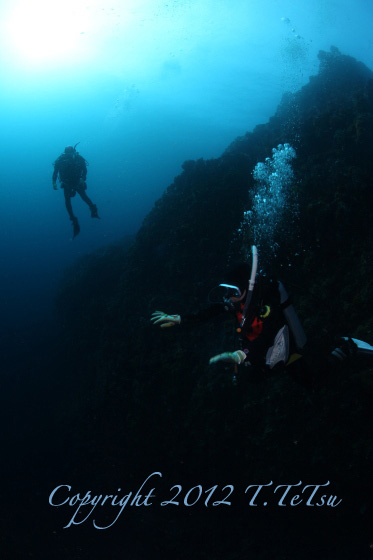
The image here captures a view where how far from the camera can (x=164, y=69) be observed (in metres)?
63.3

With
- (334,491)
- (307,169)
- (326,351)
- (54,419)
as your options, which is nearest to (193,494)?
(334,491)

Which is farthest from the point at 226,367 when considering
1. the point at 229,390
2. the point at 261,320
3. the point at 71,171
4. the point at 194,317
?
the point at 71,171

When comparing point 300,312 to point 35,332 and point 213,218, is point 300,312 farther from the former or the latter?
point 35,332

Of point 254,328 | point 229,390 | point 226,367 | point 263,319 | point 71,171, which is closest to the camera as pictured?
point 263,319

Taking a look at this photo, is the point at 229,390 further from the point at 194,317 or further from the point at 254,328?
the point at 254,328

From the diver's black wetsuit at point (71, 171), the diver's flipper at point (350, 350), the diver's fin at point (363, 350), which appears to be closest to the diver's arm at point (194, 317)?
the diver's flipper at point (350, 350)

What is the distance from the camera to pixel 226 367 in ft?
22.1

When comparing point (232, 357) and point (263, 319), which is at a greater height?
point (263, 319)

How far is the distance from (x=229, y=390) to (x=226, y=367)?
533 millimetres

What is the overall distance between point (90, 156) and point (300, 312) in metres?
97.7

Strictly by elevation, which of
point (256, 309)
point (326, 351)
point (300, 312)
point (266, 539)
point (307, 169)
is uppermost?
point (307, 169)

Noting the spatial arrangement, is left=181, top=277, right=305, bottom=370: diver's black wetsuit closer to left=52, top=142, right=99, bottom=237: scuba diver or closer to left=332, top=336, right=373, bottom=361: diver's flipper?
left=332, top=336, right=373, bottom=361: diver's flipper

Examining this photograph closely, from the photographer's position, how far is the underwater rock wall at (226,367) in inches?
188

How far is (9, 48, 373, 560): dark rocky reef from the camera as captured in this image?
4.66 metres
